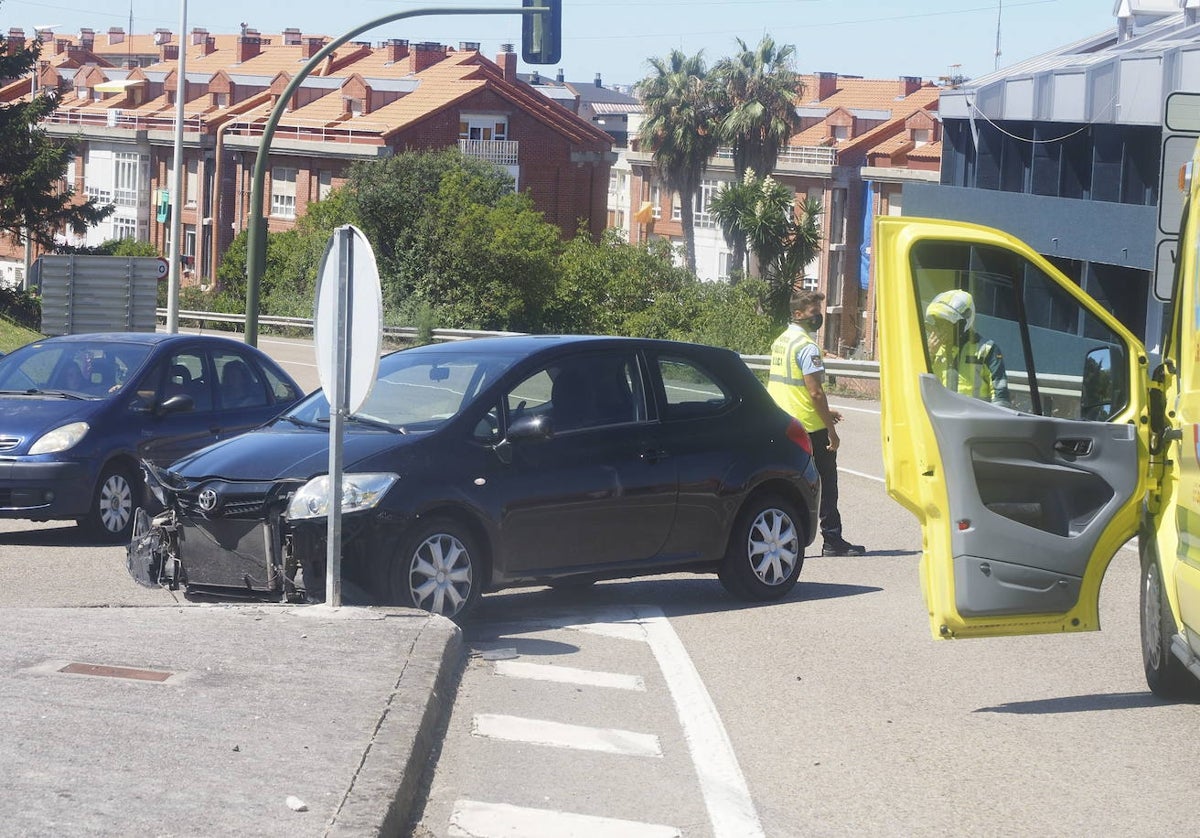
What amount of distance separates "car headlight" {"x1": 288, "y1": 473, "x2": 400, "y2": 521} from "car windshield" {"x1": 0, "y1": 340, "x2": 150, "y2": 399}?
4770 millimetres

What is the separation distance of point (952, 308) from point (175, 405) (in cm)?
730

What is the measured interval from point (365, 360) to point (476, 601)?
5.01 ft

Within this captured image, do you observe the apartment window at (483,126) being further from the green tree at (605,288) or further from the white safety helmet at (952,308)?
the white safety helmet at (952,308)

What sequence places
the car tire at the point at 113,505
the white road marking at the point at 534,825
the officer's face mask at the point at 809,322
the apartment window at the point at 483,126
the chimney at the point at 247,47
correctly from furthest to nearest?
the chimney at the point at 247,47 → the apartment window at the point at 483,126 → the car tire at the point at 113,505 → the officer's face mask at the point at 809,322 → the white road marking at the point at 534,825

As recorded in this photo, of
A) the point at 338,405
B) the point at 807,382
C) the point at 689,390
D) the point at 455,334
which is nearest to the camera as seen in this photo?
the point at 338,405

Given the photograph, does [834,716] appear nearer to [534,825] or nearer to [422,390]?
[534,825]

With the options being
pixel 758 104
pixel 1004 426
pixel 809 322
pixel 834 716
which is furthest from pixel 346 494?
pixel 758 104

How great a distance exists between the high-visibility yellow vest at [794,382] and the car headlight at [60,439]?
16.8ft

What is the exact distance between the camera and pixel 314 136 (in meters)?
76.7

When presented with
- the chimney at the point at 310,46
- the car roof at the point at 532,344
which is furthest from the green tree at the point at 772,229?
the car roof at the point at 532,344

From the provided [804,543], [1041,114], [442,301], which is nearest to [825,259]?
[442,301]

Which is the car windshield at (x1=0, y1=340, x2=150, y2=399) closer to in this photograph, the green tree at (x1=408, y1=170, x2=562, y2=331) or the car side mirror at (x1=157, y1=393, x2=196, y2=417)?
the car side mirror at (x1=157, y1=393, x2=196, y2=417)

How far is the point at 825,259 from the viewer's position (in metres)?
83.8

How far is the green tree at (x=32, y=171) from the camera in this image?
5284 cm
